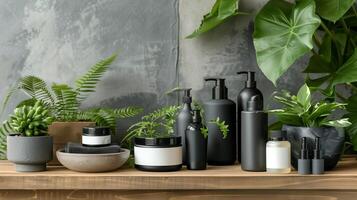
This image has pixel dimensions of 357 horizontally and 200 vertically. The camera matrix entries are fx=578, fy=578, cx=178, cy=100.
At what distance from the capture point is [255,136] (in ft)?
5.72

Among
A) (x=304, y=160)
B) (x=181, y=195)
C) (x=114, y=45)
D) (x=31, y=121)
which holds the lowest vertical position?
(x=181, y=195)

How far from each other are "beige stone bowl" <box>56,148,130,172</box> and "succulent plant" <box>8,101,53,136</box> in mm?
98

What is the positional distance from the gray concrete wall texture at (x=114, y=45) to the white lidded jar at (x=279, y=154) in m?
0.46

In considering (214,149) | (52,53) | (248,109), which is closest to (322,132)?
(248,109)

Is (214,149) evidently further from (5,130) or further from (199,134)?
(5,130)

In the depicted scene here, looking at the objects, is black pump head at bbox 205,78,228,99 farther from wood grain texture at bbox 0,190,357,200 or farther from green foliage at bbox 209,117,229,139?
wood grain texture at bbox 0,190,357,200

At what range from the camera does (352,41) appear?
204 cm

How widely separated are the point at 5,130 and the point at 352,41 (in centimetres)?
123

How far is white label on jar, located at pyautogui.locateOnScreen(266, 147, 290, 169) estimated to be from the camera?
1.70 m

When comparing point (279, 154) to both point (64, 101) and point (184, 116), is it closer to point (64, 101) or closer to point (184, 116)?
point (184, 116)

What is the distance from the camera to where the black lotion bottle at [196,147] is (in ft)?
5.82

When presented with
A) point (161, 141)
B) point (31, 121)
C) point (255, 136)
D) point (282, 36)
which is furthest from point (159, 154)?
point (282, 36)

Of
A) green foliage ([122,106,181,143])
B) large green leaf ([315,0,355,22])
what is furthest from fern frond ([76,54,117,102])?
large green leaf ([315,0,355,22])

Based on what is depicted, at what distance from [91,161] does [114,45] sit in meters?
0.55
